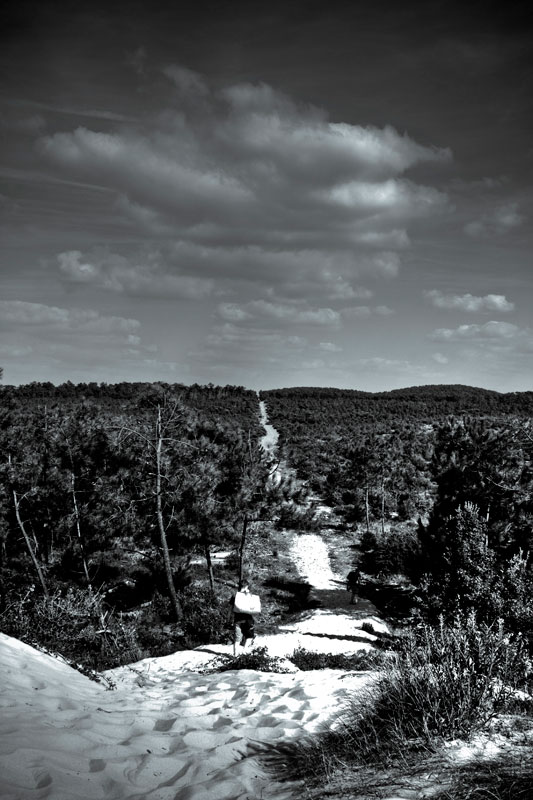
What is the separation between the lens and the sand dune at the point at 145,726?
11.5 feet

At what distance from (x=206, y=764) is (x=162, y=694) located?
3385mm

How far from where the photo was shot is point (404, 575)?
21.8m

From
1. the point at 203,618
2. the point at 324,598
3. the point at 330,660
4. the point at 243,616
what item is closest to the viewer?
the point at 330,660

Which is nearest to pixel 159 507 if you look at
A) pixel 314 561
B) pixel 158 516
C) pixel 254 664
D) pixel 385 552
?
pixel 158 516

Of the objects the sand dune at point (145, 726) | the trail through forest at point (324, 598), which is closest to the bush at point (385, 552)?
the trail through forest at point (324, 598)

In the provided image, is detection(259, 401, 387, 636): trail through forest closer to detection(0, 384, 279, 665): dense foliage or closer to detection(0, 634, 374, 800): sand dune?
detection(0, 384, 279, 665): dense foliage

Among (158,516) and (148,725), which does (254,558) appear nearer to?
(158,516)

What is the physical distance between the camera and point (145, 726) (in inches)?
196

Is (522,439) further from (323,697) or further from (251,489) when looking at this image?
(323,697)

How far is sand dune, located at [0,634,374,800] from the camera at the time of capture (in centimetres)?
349

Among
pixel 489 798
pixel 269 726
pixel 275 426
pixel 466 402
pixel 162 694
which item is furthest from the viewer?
pixel 466 402

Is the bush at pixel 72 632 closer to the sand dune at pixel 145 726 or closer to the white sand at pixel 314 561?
the sand dune at pixel 145 726

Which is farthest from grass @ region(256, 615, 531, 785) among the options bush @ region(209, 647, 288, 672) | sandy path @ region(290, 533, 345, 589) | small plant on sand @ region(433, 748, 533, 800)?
sandy path @ region(290, 533, 345, 589)

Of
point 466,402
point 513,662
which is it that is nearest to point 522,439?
point 513,662
